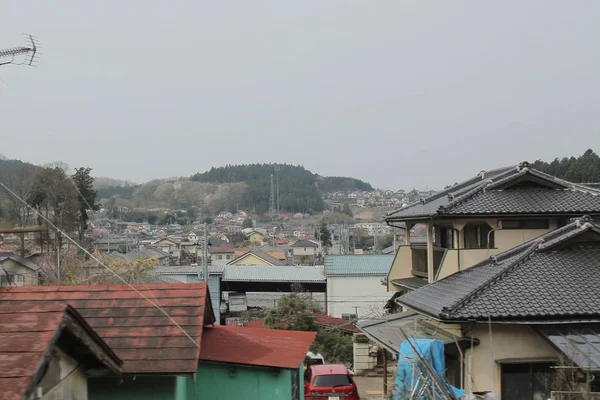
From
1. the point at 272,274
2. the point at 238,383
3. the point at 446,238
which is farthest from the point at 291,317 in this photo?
the point at 272,274

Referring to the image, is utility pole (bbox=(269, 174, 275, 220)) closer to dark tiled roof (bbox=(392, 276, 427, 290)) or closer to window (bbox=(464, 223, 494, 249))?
dark tiled roof (bbox=(392, 276, 427, 290))

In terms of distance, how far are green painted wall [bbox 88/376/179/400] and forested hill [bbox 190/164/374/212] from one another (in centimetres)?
15302

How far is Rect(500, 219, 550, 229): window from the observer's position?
15.5 m

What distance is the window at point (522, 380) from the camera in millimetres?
11578

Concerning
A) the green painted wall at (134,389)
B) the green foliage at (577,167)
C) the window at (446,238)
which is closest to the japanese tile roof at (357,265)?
the green foliage at (577,167)

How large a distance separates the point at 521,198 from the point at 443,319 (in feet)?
19.0

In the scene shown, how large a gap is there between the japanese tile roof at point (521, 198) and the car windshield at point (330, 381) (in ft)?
15.7

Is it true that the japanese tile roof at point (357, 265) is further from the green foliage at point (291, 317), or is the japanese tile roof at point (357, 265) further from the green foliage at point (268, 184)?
the green foliage at point (268, 184)

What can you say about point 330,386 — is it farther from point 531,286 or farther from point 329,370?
point 531,286

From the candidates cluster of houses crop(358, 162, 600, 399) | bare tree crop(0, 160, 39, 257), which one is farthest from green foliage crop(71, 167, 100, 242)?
cluster of houses crop(358, 162, 600, 399)

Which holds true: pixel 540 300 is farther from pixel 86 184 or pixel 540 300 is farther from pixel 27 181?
pixel 86 184

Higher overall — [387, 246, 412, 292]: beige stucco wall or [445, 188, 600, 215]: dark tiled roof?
[445, 188, 600, 215]: dark tiled roof

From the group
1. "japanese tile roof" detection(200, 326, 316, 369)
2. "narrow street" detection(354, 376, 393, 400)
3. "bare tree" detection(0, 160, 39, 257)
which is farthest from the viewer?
"bare tree" detection(0, 160, 39, 257)

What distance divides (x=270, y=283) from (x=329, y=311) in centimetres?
530
